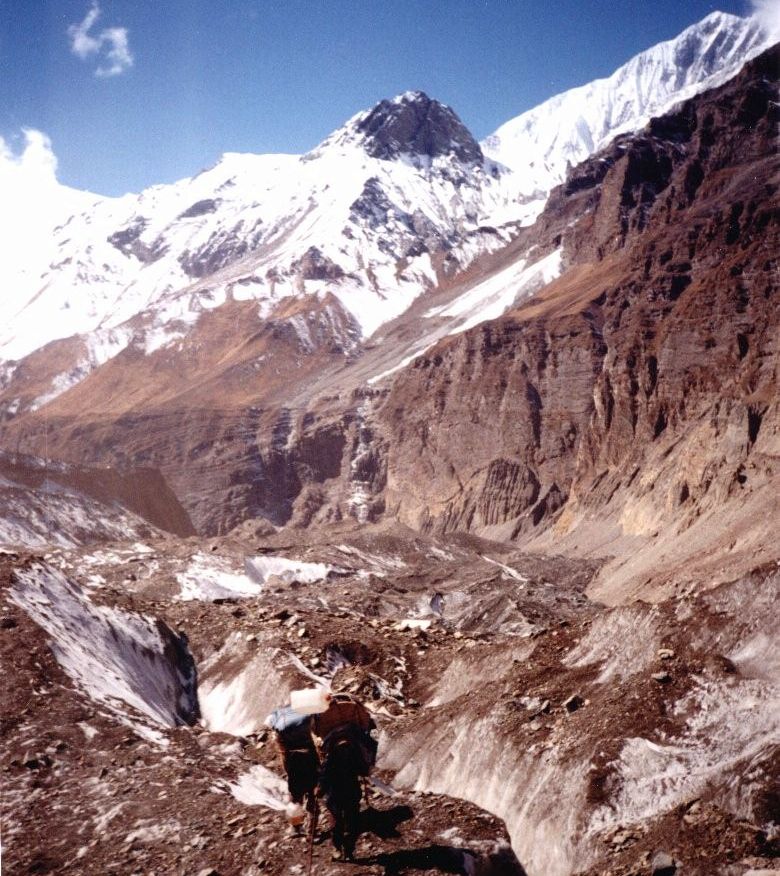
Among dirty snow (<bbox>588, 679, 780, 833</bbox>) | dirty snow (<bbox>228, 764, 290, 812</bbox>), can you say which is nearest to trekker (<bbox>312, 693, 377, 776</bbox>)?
dirty snow (<bbox>228, 764, 290, 812</bbox>)

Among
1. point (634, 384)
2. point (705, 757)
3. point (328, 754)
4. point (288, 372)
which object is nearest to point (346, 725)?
point (328, 754)

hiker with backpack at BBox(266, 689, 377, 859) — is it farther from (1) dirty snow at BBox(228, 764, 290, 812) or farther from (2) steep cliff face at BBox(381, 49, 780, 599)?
(2) steep cliff face at BBox(381, 49, 780, 599)

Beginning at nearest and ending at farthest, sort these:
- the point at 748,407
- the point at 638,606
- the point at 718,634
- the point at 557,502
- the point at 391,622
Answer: the point at 718,634, the point at 638,606, the point at 391,622, the point at 748,407, the point at 557,502

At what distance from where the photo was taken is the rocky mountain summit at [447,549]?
9922 mm

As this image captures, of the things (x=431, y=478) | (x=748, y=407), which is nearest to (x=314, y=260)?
(x=431, y=478)

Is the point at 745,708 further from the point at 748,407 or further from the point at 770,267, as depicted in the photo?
the point at 770,267

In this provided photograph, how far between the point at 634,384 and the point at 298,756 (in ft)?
292

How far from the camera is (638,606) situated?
1322 cm

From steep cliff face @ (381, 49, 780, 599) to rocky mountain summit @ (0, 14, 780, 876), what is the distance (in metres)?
0.41

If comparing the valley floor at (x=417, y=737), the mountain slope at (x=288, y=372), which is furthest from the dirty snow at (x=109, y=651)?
the mountain slope at (x=288, y=372)

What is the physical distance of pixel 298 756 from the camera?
8.80 metres

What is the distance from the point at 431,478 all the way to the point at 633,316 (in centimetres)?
3082

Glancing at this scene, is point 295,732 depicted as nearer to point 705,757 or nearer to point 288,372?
point 705,757

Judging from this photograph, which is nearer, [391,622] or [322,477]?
[391,622]
